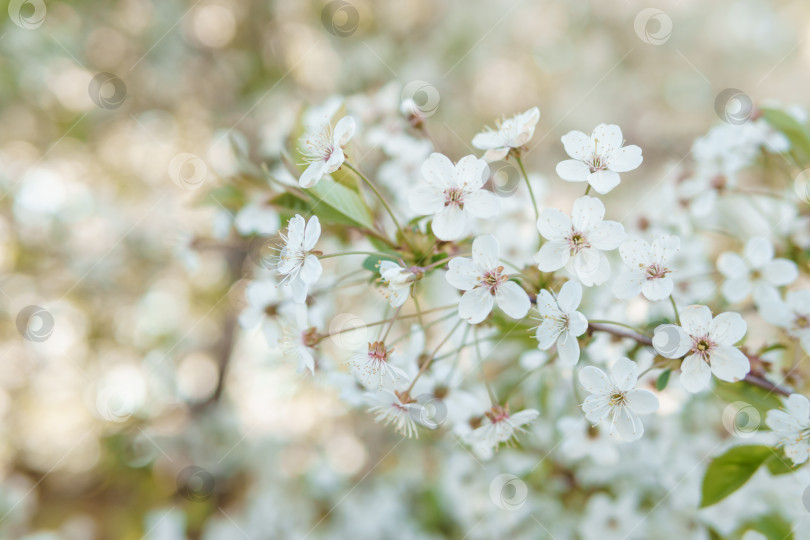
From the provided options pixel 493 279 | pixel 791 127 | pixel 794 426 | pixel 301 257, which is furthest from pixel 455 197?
pixel 791 127

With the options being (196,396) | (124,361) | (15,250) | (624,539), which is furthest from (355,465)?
(15,250)

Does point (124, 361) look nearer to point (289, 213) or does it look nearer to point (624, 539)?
point (289, 213)

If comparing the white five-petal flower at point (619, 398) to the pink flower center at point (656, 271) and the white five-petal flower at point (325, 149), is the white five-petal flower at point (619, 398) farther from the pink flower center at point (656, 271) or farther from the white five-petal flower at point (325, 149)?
the white five-petal flower at point (325, 149)

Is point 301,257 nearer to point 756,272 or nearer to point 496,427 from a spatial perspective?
point 496,427

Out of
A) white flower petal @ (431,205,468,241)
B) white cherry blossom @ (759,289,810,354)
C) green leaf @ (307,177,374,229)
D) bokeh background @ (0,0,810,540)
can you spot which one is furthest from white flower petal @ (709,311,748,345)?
bokeh background @ (0,0,810,540)

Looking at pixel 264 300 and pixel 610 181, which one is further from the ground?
pixel 610 181

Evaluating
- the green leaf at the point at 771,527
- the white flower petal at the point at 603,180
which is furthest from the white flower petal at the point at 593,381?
the green leaf at the point at 771,527

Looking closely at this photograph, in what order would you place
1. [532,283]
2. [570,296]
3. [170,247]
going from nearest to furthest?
[570,296]
[532,283]
[170,247]
